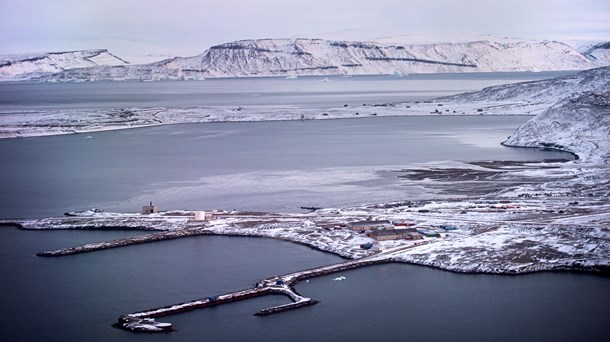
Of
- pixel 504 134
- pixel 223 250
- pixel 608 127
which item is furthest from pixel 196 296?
pixel 504 134

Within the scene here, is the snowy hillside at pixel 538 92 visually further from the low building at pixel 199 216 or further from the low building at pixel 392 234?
the low building at pixel 199 216

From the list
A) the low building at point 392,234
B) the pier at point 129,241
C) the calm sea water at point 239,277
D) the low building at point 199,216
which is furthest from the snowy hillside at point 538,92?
the pier at point 129,241

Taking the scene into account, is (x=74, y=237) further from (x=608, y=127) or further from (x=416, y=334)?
(x=608, y=127)

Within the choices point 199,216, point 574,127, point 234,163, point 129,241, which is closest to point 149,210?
point 199,216

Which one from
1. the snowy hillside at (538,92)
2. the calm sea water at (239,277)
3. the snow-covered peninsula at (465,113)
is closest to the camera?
the calm sea water at (239,277)

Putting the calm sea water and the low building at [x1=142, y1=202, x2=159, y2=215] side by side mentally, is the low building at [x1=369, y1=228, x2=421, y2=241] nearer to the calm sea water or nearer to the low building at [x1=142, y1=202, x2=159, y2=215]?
the calm sea water

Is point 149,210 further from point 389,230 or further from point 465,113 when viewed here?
point 465,113

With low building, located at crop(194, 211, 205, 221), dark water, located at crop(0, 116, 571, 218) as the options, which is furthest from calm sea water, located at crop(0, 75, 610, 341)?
low building, located at crop(194, 211, 205, 221)
